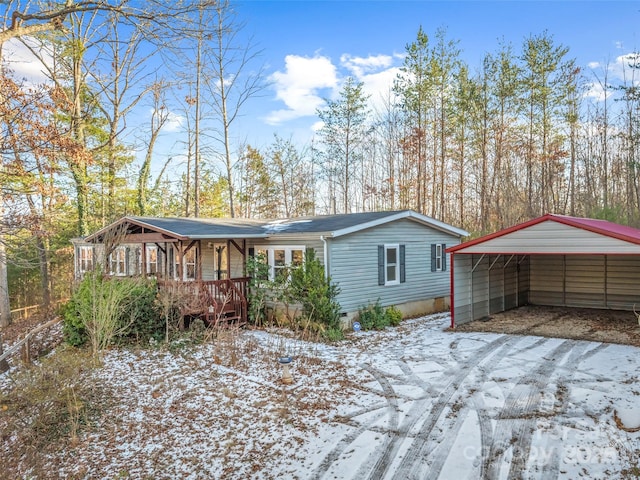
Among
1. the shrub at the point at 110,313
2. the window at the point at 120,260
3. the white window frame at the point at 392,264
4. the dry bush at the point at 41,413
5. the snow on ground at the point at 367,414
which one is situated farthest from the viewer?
the window at the point at 120,260

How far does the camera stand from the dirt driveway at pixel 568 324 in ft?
32.7

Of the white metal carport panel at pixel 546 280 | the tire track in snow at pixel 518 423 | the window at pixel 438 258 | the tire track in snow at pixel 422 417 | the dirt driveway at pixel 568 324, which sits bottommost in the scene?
the dirt driveway at pixel 568 324

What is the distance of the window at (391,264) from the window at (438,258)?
192 centimetres

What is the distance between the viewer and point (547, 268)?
15023 millimetres

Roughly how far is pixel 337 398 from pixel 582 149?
19.6 metres

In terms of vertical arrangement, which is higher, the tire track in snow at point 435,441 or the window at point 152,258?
the window at point 152,258

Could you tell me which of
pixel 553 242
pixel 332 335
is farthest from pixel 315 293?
pixel 553 242

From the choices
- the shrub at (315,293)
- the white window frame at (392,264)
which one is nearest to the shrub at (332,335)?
the shrub at (315,293)

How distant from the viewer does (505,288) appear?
14.1 meters

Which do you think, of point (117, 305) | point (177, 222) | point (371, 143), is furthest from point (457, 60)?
point (117, 305)

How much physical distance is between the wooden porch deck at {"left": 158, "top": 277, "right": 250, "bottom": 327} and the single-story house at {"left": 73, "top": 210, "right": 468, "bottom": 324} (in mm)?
82

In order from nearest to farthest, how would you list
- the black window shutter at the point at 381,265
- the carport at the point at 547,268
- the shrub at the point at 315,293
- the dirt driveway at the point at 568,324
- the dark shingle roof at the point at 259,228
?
the carport at the point at 547,268, the dirt driveway at the point at 568,324, the shrub at the point at 315,293, the dark shingle roof at the point at 259,228, the black window shutter at the point at 381,265

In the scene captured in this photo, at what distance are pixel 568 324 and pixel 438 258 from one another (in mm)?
4821

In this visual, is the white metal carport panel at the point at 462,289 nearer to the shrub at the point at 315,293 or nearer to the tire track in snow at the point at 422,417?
the tire track in snow at the point at 422,417
